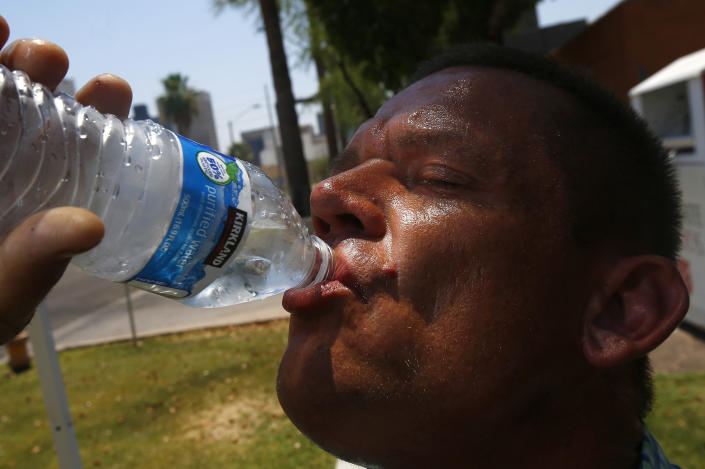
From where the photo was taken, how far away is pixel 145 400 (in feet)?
21.0

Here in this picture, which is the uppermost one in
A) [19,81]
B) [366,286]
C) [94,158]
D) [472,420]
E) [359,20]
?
[359,20]

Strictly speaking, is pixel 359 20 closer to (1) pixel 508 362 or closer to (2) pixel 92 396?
(2) pixel 92 396

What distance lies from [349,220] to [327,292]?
0.23m

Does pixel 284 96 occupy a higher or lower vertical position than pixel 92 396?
higher

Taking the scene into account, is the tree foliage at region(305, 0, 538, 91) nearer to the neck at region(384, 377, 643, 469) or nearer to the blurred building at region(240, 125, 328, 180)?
the neck at region(384, 377, 643, 469)

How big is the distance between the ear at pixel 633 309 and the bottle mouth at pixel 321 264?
2.21 ft

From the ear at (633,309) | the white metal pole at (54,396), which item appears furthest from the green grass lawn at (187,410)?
the ear at (633,309)

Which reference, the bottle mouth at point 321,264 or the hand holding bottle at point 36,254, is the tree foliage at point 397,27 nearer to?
the bottle mouth at point 321,264

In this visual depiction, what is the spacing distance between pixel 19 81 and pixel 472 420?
1.47 meters

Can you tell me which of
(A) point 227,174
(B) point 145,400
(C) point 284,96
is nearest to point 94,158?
(A) point 227,174

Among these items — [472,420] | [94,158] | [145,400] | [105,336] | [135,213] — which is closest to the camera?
[472,420]

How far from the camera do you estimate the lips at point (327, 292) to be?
57.3 inches

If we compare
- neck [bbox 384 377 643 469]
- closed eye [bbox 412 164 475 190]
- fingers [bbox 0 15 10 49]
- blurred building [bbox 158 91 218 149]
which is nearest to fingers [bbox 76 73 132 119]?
fingers [bbox 0 15 10 49]

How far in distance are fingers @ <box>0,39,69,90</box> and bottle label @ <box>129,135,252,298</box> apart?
453 millimetres
